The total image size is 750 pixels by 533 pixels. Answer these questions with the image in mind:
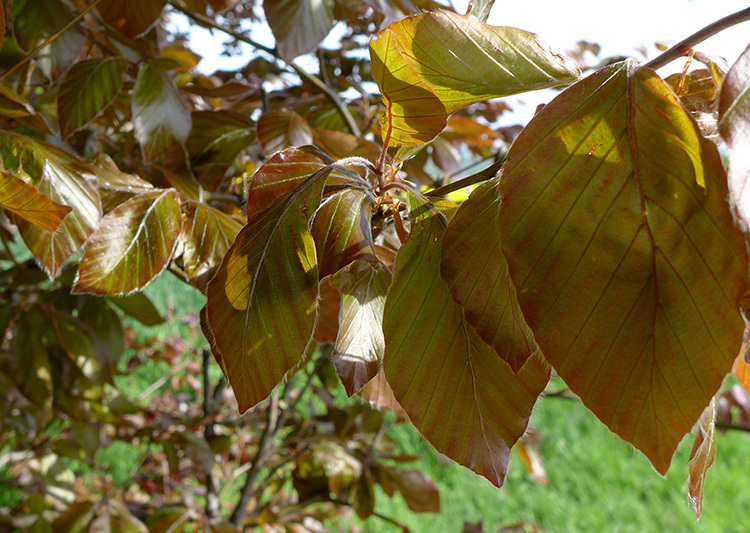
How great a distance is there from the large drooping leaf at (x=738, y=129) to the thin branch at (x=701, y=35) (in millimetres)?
50

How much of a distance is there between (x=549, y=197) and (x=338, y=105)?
26.3 inches

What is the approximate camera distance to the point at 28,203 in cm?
36

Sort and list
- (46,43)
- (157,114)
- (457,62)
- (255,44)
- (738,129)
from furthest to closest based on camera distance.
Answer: (255,44) → (157,114) → (46,43) → (457,62) → (738,129)

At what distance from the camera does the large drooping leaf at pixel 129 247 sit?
49 cm

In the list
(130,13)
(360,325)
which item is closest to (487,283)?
(360,325)

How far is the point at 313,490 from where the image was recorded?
4.13 ft

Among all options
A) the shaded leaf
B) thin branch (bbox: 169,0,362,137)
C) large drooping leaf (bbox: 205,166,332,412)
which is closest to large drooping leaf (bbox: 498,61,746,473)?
large drooping leaf (bbox: 205,166,332,412)

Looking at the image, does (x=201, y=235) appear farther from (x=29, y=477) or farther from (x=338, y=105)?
(x=29, y=477)

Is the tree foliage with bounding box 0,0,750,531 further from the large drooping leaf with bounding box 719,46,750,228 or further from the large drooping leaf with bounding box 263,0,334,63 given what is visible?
the large drooping leaf with bounding box 263,0,334,63

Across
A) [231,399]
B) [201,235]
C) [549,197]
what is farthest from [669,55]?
[231,399]

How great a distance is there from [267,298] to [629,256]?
0.61 feet

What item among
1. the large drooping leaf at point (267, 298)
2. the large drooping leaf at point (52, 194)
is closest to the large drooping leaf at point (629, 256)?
the large drooping leaf at point (267, 298)

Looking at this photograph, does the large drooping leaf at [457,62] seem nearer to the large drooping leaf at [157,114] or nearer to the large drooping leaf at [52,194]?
the large drooping leaf at [52,194]

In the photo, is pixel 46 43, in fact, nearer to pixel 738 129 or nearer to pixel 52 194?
pixel 52 194
